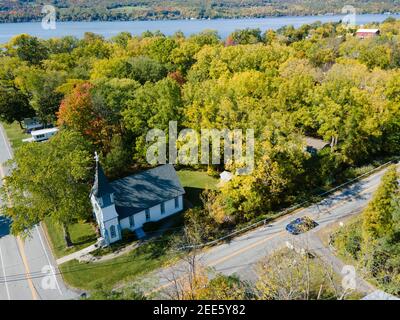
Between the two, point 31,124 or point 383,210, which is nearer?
point 383,210

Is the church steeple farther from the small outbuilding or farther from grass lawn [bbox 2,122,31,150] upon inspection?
grass lawn [bbox 2,122,31,150]

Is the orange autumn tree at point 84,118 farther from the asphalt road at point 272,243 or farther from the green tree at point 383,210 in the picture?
the green tree at point 383,210

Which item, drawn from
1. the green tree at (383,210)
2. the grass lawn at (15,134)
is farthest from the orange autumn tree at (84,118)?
the green tree at (383,210)

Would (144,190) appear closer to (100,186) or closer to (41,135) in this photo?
(100,186)

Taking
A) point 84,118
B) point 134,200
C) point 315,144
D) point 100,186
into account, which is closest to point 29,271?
point 100,186

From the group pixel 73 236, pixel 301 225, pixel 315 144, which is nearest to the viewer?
pixel 301 225

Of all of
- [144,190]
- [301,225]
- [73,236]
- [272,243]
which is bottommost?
[272,243]
